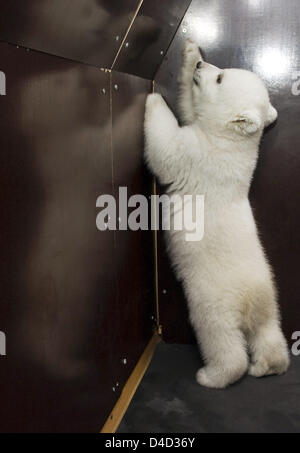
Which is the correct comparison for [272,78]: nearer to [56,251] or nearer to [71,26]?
[71,26]

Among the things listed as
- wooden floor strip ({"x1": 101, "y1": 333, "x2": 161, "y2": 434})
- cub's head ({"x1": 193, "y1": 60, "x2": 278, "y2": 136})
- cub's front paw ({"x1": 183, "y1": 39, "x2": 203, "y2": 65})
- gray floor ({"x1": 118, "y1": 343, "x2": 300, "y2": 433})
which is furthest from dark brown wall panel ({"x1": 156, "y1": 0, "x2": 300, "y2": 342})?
wooden floor strip ({"x1": 101, "y1": 333, "x2": 161, "y2": 434})

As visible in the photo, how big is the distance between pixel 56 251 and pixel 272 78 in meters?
1.77

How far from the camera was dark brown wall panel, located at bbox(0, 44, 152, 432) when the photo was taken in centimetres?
112

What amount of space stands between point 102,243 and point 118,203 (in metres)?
0.26

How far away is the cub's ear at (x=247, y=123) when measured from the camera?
2250mm

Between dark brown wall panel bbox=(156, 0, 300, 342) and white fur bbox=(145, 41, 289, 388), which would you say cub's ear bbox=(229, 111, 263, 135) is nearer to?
white fur bbox=(145, 41, 289, 388)

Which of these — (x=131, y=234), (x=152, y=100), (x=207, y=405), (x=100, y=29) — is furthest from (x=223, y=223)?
(x=100, y=29)

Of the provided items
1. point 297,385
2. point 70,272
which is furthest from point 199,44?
point 297,385

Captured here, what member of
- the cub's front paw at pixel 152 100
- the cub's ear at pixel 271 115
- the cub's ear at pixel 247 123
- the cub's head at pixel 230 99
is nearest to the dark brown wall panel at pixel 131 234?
the cub's front paw at pixel 152 100

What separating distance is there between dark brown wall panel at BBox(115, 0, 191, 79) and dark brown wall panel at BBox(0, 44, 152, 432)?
10.4 inches

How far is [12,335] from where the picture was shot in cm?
114

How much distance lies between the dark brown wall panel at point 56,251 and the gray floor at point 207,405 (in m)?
0.22

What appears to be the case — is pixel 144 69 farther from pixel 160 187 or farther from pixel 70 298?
pixel 70 298

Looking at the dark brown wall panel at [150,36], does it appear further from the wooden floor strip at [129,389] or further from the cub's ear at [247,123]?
the wooden floor strip at [129,389]
